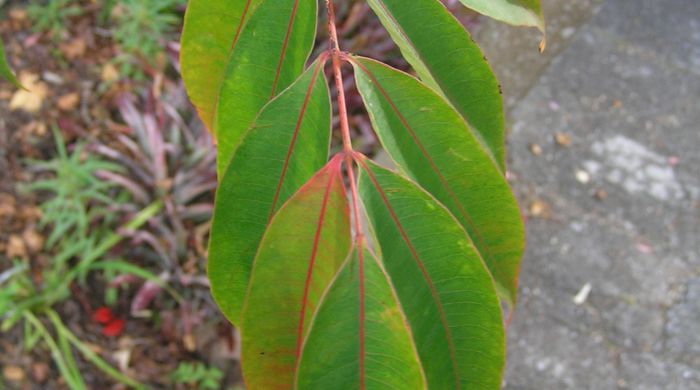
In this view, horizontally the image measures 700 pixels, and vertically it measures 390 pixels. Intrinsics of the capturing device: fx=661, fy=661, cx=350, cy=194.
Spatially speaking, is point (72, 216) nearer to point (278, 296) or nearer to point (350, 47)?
point (350, 47)

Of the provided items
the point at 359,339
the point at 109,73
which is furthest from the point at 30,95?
the point at 359,339

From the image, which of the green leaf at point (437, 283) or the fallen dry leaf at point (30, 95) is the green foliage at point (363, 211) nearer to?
the green leaf at point (437, 283)

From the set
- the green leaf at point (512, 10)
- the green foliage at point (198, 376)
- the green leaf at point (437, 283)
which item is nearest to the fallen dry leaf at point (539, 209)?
the green foliage at point (198, 376)

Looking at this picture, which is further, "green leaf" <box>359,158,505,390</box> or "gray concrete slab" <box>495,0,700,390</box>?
"gray concrete slab" <box>495,0,700,390</box>

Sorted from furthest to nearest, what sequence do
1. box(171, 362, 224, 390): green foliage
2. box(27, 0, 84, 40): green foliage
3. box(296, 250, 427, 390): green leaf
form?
box(27, 0, 84, 40): green foliage < box(171, 362, 224, 390): green foliage < box(296, 250, 427, 390): green leaf

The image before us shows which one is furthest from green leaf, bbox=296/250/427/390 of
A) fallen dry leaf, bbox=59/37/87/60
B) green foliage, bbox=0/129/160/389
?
fallen dry leaf, bbox=59/37/87/60

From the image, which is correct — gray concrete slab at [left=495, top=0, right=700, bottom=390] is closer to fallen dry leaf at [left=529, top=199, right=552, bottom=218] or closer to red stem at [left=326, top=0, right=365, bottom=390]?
fallen dry leaf at [left=529, top=199, right=552, bottom=218]
